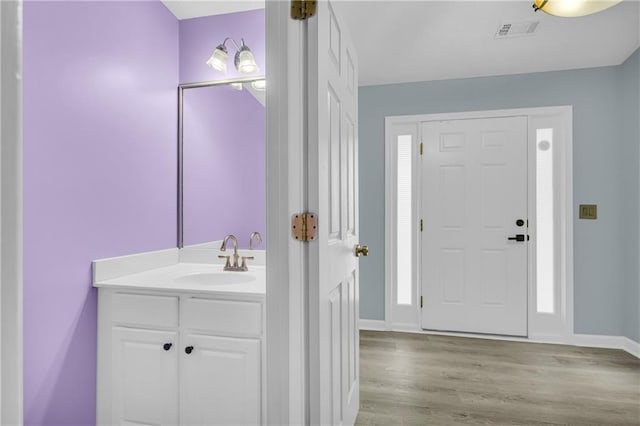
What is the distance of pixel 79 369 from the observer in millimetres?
1684

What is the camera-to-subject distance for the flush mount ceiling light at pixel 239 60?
2180 millimetres

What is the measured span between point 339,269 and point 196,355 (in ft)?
2.43

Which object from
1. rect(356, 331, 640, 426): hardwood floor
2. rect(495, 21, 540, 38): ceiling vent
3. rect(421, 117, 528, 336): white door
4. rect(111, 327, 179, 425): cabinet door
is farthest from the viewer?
rect(421, 117, 528, 336): white door

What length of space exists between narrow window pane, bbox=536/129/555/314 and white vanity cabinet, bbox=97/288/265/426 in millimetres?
2782

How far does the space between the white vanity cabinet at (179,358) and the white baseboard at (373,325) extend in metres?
2.14

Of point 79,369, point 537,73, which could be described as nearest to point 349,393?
point 79,369

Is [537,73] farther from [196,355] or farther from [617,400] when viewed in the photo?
[196,355]

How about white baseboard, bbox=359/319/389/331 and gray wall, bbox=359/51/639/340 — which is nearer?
gray wall, bbox=359/51/639/340

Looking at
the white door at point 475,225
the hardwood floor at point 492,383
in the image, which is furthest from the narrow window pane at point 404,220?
the hardwood floor at point 492,383

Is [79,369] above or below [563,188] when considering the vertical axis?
below

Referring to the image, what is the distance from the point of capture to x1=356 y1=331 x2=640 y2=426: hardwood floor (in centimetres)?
203

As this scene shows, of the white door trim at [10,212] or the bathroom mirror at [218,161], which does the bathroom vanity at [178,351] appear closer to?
the bathroom mirror at [218,161]

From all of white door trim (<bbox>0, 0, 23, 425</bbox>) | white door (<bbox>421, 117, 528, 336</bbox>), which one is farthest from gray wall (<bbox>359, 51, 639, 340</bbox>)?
white door trim (<bbox>0, 0, 23, 425</bbox>)

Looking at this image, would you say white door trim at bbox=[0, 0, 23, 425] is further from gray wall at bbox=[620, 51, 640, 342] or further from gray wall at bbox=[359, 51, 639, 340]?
gray wall at bbox=[620, 51, 640, 342]
